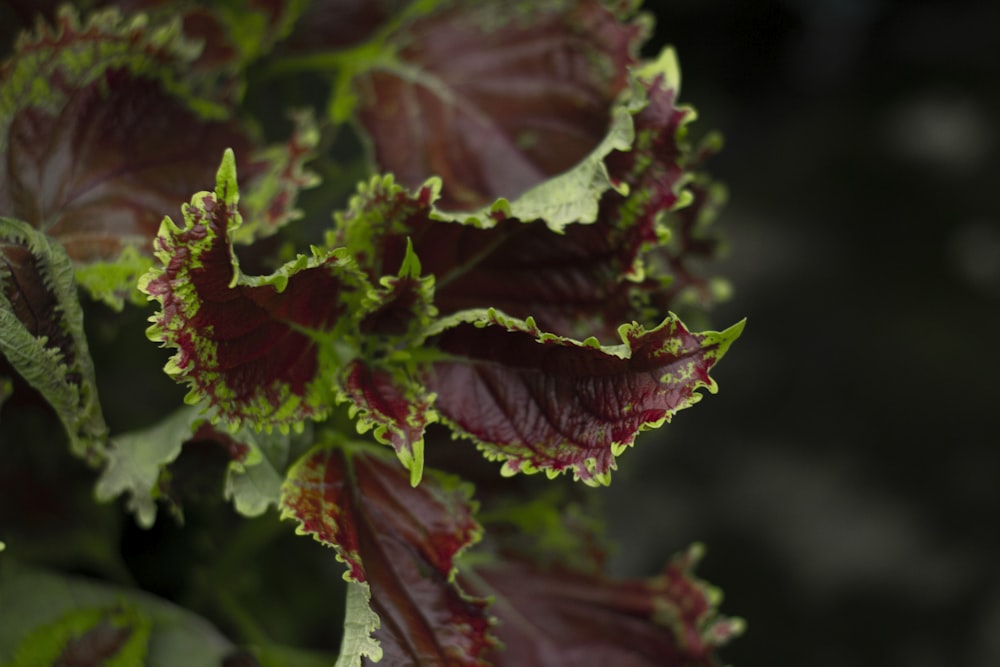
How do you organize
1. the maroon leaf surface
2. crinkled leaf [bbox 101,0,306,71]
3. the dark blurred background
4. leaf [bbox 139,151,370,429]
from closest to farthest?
leaf [bbox 139,151,370,429], the maroon leaf surface, crinkled leaf [bbox 101,0,306,71], the dark blurred background

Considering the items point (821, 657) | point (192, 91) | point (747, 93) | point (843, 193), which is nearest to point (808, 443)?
point (821, 657)

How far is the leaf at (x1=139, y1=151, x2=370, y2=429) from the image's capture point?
410 millimetres

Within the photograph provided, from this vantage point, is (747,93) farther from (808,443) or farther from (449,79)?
(449,79)

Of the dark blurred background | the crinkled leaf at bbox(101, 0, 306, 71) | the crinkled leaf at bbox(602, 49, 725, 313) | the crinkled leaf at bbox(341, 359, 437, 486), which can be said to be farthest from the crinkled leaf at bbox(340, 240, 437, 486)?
the dark blurred background

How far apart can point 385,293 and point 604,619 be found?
252 mm

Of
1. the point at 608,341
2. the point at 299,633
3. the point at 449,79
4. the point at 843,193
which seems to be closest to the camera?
the point at 608,341

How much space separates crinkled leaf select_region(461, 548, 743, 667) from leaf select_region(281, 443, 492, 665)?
10 cm

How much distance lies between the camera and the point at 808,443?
1205mm

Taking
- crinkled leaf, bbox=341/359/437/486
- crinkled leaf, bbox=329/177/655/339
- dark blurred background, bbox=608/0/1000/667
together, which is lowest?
dark blurred background, bbox=608/0/1000/667

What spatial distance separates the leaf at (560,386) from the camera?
42cm

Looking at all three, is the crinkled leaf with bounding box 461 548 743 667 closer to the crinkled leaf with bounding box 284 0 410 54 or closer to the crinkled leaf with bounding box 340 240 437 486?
the crinkled leaf with bounding box 340 240 437 486

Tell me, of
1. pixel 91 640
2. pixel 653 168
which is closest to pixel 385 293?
pixel 653 168

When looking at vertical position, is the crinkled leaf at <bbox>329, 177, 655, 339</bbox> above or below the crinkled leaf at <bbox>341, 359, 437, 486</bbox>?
above

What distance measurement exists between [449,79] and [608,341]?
20cm
